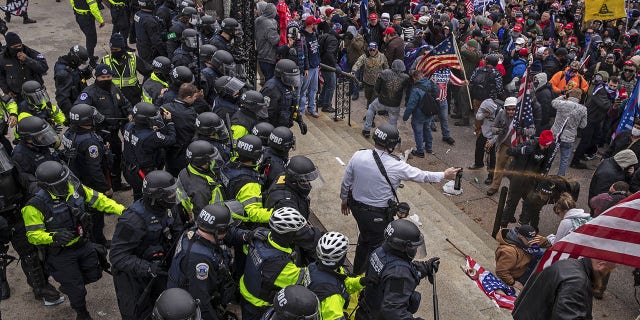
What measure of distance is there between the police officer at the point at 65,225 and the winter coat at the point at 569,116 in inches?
329

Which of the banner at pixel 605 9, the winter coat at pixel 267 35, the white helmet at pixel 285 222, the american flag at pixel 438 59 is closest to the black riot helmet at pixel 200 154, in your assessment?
the white helmet at pixel 285 222

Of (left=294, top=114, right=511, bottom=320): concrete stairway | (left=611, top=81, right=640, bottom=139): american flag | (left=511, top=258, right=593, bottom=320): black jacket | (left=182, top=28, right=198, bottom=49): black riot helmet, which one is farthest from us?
(left=611, top=81, right=640, bottom=139): american flag

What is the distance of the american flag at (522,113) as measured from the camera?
383 inches

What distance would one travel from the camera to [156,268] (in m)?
5.63

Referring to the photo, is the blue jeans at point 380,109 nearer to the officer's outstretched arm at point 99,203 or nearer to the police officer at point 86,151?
the police officer at point 86,151

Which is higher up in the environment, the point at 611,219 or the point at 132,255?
the point at 611,219

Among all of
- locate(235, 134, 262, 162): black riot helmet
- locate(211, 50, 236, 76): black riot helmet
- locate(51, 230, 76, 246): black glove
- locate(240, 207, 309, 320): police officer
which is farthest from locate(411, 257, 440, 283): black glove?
locate(211, 50, 236, 76): black riot helmet

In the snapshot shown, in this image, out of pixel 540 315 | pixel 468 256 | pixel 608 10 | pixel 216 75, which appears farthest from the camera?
pixel 608 10

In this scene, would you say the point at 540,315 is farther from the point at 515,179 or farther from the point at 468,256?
the point at 515,179

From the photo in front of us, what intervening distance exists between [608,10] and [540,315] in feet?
41.3

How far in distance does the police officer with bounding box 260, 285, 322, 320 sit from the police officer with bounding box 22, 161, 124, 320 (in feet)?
9.39

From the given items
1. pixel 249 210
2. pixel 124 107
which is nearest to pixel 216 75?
pixel 124 107

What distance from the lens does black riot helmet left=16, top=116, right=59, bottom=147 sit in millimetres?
6923

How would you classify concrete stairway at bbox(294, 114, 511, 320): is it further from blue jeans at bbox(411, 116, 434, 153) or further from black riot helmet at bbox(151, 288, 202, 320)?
black riot helmet at bbox(151, 288, 202, 320)
